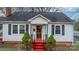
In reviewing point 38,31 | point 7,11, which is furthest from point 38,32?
point 7,11

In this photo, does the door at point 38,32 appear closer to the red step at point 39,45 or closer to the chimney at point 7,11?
the red step at point 39,45

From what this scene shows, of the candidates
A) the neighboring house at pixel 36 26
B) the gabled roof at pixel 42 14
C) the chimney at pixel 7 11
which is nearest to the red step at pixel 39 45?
the neighboring house at pixel 36 26

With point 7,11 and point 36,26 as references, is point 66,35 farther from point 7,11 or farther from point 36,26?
point 7,11

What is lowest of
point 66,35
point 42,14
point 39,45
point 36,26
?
point 39,45

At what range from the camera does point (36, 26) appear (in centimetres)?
182

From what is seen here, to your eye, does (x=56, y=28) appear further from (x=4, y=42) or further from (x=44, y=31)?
(x=4, y=42)

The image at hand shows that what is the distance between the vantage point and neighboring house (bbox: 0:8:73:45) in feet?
5.99

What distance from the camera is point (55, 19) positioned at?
1851mm

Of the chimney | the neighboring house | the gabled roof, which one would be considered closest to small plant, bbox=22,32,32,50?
the neighboring house

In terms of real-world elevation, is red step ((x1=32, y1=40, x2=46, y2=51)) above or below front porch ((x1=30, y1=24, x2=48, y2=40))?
below

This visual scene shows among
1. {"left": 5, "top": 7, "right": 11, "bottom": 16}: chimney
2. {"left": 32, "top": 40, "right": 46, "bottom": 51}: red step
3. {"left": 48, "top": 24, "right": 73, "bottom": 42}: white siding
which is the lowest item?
{"left": 32, "top": 40, "right": 46, "bottom": 51}: red step

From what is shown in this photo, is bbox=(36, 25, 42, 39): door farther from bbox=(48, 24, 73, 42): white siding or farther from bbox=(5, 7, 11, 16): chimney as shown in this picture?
bbox=(5, 7, 11, 16): chimney
